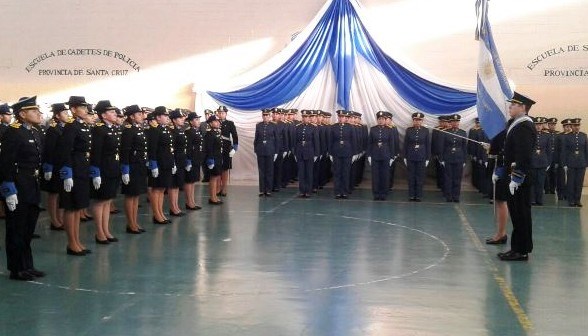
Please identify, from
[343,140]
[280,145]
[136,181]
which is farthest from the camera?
[280,145]

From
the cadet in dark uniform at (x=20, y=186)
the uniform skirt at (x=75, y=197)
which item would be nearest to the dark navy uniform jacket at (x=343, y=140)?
the uniform skirt at (x=75, y=197)

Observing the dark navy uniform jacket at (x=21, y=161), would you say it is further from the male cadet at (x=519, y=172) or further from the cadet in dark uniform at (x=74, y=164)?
the male cadet at (x=519, y=172)

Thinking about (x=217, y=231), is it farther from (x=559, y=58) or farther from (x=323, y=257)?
(x=559, y=58)

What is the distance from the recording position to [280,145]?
14016 mm

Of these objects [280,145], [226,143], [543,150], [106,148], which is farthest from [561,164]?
[106,148]

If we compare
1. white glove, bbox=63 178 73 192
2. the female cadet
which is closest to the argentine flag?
the female cadet

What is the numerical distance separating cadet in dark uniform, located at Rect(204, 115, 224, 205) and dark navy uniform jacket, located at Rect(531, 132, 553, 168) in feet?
17.6

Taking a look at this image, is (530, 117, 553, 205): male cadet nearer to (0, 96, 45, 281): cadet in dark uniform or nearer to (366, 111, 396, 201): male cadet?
(366, 111, 396, 201): male cadet

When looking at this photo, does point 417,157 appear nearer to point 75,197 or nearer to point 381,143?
point 381,143

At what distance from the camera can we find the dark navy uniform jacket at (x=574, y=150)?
12773 mm

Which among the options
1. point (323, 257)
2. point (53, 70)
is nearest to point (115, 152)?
point (323, 257)

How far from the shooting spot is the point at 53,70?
1702 centimetres

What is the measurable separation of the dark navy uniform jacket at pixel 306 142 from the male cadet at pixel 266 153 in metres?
0.45

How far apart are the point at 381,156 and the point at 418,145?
697 millimetres
